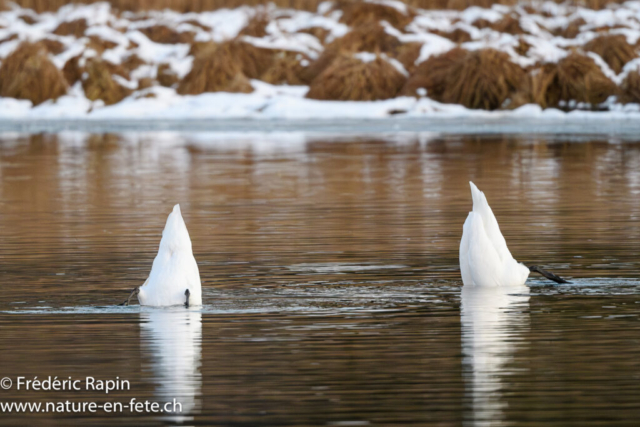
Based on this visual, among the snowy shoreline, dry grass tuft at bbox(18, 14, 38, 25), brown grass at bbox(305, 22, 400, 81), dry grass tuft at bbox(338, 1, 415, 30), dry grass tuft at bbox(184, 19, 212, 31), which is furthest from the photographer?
dry grass tuft at bbox(18, 14, 38, 25)

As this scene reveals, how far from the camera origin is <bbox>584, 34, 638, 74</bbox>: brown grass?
3859cm

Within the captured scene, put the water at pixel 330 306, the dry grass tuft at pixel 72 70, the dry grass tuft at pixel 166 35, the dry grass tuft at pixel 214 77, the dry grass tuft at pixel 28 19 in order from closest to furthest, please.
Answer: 1. the water at pixel 330 306
2. the dry grass tuft at pixel 214 77
3. the dry grass tuft at pixel 72 70
4. the dry grass tuft at pixel 166 35
5. the dry grass tuft at pixel 28 19

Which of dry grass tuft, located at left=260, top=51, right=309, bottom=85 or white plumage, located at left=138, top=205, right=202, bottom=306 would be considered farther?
dry grass tuft, located at left=260, top=51, right=309, bottom=85

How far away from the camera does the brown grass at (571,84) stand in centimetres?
3650

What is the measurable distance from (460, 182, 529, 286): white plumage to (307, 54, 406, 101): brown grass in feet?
92.4

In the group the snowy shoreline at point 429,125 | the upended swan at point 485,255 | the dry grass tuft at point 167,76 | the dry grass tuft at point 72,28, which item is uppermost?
the dry grass tuft at point 72,28

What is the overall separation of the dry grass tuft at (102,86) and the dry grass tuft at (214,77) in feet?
5.84

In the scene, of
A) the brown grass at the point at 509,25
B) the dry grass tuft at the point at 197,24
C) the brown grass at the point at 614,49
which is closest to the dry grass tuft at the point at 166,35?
the dry grass tuft at the point at 197,24

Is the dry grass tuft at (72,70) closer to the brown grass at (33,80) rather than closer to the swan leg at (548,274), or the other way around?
the brown grass at (33,80)

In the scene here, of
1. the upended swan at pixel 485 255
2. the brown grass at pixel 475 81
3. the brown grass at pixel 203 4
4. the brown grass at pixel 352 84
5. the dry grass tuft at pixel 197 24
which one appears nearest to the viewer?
the upended swan at pixel 485 255

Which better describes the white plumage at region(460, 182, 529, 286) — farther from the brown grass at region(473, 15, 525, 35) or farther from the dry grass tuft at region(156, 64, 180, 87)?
the brown grass at region(473, 15, 525, 35)

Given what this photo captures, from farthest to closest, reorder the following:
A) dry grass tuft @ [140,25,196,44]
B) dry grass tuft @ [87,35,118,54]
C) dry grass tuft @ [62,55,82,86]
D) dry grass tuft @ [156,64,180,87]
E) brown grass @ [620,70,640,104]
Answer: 1. dry grass tuft @ [140,25,196,44]
2. dry grass tuft @ [87,35,118,54]
3. dry grass tuft @ [62,55,82,86]
4. dry grass tuft @ [156,64,180,87]
5. brown grass @ [620,70,640,104]

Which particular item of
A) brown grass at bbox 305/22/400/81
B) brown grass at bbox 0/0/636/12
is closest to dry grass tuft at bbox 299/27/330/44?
Answer: brown grass at bbox 305/22/400/81

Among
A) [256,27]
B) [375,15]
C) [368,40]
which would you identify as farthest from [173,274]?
[375,15]
